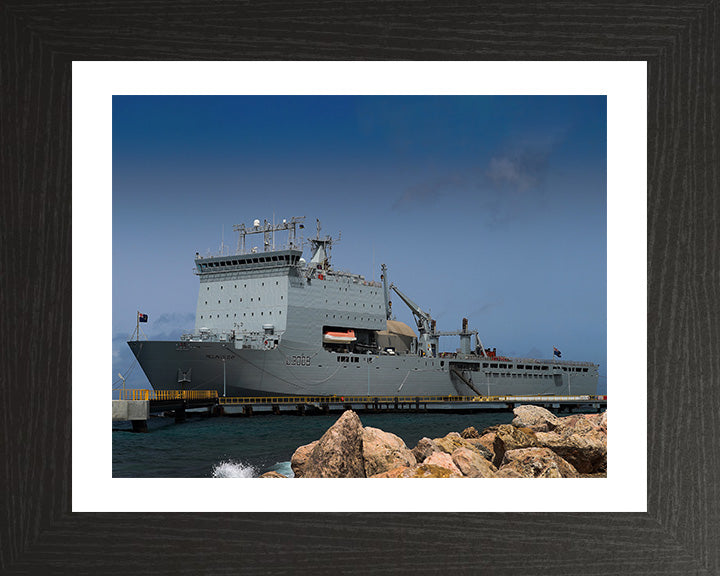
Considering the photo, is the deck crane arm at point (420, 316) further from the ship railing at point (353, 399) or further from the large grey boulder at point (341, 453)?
the large grey boulder at point (341, 453)

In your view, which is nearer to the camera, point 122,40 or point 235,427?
point 122,40

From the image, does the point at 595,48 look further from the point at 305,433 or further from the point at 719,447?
the point at 305,433

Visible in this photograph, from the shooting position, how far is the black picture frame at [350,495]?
3275 millimetres

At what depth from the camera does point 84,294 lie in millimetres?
3408

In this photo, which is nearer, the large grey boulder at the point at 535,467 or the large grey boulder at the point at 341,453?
the large grey boulder at the point at 535,467

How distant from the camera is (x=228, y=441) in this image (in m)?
13.4

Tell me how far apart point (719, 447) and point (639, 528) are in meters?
0.51

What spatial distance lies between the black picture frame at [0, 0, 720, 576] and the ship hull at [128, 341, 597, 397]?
13487mm

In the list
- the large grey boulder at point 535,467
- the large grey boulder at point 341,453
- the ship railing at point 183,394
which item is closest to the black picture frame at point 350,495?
the large grey boulder at point 535,467

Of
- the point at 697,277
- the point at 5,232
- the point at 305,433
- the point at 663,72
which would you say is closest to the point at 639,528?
the point at 697,277

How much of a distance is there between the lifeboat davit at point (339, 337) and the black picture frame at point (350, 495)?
1555 centimetres

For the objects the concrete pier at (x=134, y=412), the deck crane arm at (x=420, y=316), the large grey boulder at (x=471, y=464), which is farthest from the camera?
the deck crane arm at (x=420, y=316)

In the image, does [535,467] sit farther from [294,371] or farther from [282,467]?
[294,371]

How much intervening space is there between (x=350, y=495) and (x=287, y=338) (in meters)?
14.4
